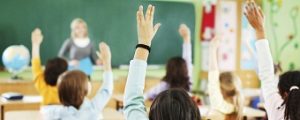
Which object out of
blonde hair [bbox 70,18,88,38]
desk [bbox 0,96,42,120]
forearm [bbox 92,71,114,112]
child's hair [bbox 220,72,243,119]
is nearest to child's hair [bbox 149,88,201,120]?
forearm [bbox 92,71,114,112]

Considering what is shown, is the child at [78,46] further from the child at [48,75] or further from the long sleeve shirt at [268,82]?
the long sleeve shirt at [268,82]

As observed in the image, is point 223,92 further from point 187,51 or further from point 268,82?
point 268,82

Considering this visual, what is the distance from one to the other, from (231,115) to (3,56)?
2452mm

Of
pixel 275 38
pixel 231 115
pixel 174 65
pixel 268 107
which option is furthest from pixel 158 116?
pixel 275 38

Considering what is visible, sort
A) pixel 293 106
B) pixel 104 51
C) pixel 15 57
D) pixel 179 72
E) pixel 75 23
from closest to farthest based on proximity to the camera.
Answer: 1. pixel 293 106
2. pixel 104 51
3. pixel 179 72
4. pixel 15 57
5. pixel 75 23

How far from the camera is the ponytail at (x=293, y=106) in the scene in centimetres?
156

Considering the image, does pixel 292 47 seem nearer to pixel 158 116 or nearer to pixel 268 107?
pixel 268 107

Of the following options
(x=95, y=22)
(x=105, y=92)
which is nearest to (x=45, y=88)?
(x=105, y=92)

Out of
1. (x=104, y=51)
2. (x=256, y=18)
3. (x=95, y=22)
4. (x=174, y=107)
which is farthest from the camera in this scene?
(x=95, y=22)

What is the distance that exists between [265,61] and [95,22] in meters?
3.57

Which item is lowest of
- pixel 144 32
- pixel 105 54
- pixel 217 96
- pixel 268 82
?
pixel 217 96

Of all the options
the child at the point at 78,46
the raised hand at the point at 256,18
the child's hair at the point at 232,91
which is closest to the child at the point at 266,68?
the raised hand at the point at 256,18

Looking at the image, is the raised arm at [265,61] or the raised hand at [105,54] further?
the raised hand at [105,54]

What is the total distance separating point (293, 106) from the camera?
1.58 metres
